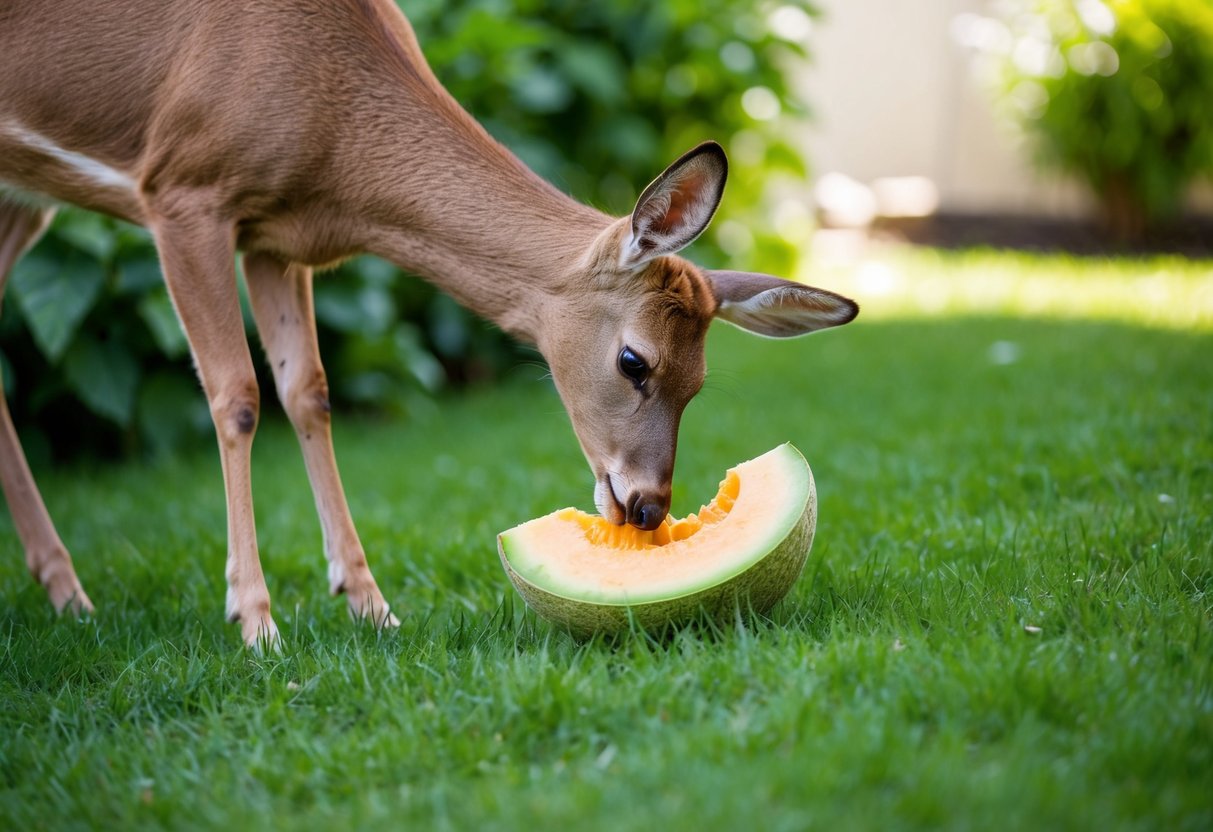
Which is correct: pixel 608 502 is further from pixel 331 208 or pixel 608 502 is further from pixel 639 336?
pixel 331 208

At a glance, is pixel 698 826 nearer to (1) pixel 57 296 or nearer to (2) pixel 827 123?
(1) pixel 57 296

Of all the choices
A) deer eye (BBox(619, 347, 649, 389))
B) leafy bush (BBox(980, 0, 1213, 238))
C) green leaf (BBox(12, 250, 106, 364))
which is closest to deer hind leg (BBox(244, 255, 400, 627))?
deer eye (BBox(619, 347, 649, 389))

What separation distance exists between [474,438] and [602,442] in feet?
10.6

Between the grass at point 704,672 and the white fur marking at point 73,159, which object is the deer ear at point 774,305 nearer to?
the grass at point 704,672

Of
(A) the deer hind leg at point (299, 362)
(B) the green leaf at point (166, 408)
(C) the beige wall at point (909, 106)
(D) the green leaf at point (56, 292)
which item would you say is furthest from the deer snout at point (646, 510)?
(C) the beige wall at point (909, 106)

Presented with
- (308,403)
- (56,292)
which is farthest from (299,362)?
(56,292)

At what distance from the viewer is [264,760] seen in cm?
257

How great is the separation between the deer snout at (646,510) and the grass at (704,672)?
40 cm

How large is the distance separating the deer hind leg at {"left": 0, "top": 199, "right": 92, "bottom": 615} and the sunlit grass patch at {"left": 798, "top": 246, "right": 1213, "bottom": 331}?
6.28m

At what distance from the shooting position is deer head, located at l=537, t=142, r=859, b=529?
11.3 feet

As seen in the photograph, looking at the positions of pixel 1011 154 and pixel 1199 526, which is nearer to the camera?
pixel 1199 526

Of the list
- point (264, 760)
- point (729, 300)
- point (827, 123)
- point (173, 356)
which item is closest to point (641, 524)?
point (729, 300)

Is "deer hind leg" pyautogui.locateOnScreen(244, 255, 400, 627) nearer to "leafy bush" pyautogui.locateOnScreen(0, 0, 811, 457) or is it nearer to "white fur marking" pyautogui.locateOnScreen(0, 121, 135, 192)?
"white fur marking" pyautogui.locateOnScreen(0, 121, 135, 192)

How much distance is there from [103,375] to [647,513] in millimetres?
3686
